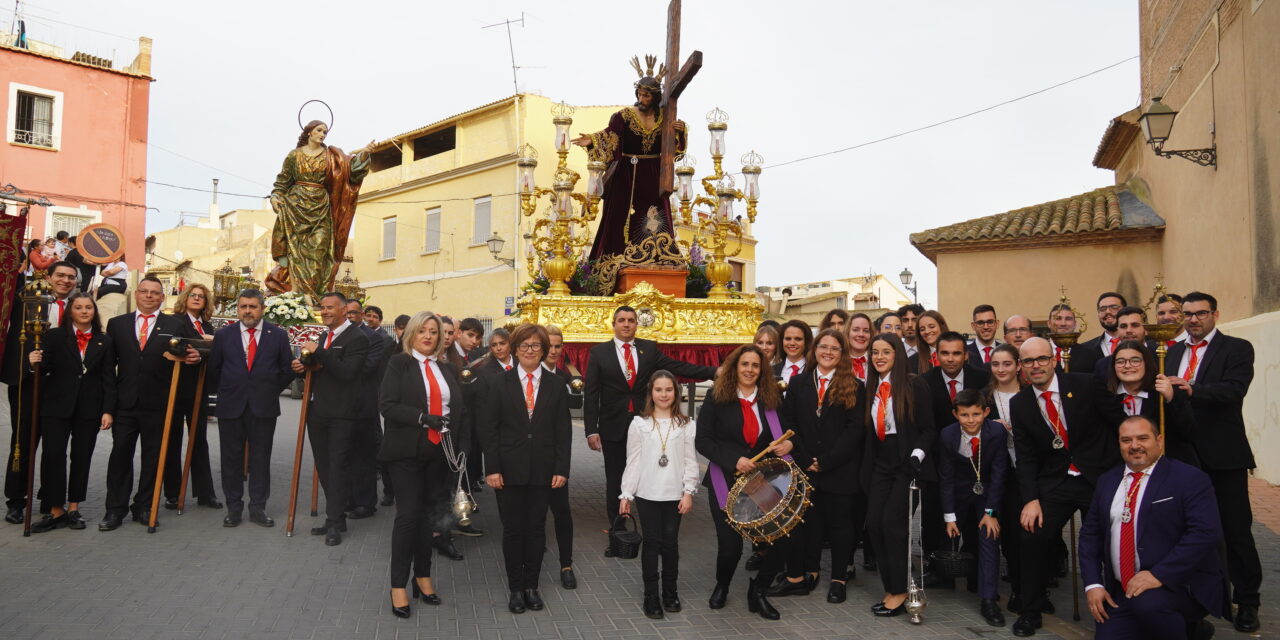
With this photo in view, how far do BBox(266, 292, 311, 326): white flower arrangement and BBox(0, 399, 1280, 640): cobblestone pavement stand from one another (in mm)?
3824

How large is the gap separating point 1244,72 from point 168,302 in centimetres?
3396

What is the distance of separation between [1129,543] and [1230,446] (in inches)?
56.7

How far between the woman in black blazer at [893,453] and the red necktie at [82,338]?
244 inches

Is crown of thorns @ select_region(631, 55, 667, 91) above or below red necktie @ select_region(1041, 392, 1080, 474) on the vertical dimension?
above

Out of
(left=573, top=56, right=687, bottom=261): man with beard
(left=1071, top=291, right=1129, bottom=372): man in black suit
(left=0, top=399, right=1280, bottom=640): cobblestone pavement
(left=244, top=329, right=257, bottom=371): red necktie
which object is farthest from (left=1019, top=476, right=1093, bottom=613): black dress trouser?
(left=244, top=329, right=257, bottom=371): red necktie

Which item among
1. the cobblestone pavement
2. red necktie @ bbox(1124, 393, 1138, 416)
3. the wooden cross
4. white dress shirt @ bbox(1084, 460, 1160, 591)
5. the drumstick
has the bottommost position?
the cobblestone pavement

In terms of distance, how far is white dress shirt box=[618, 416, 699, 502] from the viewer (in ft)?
17.3

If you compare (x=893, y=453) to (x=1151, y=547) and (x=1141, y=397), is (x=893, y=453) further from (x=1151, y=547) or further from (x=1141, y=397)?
(x=1151, y=547)

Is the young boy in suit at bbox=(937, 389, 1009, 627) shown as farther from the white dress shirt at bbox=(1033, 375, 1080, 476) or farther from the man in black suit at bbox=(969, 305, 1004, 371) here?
the man in black suit at bbox=(969, 305, 1004, 371)

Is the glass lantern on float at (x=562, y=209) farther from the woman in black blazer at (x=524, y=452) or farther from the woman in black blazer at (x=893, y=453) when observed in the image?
the woman in black blazer at (x=893, y=453)

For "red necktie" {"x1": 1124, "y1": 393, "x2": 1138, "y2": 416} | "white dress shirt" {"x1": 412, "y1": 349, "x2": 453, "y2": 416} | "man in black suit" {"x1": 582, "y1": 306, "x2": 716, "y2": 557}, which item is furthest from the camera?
"man in black suit" {"x1": 582, "y1": 306, "x2": 716, "y2": 557}

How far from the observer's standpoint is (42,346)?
682 cm

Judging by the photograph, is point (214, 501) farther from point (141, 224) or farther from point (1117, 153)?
point (141, 224)

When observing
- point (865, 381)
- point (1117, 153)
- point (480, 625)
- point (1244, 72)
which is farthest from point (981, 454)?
point (1117, 153)
